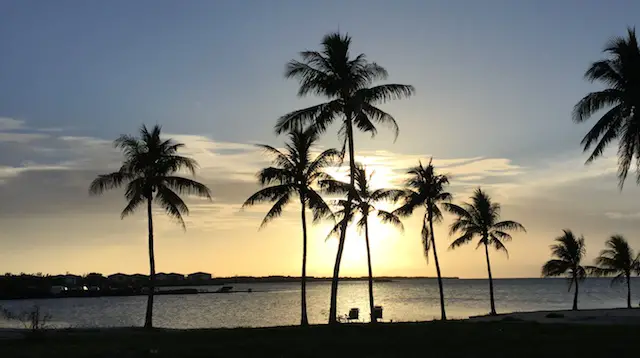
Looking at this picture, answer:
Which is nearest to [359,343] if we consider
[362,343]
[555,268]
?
[362,343]

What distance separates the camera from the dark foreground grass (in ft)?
67.9

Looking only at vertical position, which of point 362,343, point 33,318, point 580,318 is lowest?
point 580,318

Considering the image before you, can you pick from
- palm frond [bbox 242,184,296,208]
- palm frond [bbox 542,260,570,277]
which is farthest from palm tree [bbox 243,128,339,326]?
palm frond [bbox 542,260,570,277]

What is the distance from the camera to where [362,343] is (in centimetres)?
2333

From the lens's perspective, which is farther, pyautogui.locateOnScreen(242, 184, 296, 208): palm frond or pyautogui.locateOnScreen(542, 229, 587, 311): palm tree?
pyautogui.locateOnScreen(542, 229, 587, 311): palm tree

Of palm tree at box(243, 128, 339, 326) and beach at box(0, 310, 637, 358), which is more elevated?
palm tree at box(243, 128, 339, 326)

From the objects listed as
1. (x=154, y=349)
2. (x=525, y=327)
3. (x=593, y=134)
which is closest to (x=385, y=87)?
(x=593, y=134)

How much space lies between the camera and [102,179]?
39.2 m

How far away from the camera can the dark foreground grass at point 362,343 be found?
2070 centimetres

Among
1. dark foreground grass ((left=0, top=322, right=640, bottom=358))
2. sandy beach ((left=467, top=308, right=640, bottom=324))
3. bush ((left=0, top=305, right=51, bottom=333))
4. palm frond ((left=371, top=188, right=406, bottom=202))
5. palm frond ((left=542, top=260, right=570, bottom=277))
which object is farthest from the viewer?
palm frond ((left=542, top=260, right=570, bottom=277))

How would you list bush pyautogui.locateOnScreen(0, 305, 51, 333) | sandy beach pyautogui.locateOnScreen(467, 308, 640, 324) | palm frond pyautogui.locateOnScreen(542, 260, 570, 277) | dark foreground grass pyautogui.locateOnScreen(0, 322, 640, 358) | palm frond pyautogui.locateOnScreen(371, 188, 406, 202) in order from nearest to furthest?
dark foreground grass pyautogui.locateOnScreen(0, 322, 640, 358)
bush pyautogui.locateOnScreen(0, 305, 51, 333)
sandy beach pyautogui.locateOnScreen(467, 308, 640, 324)
palm frond pyautogui.locateOnScreen(371, 188, 406, 202)
palm frond pyautogui.locateOnScreen(542, 260, 570, 277)

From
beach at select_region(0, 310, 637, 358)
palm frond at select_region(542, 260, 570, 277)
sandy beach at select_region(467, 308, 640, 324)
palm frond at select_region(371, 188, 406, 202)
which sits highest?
palm frond at select_region(371, 188, 406, 202)

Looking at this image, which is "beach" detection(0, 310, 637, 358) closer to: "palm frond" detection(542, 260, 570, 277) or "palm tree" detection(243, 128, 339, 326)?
"palm tree" detection(243, 128, 339, 326)

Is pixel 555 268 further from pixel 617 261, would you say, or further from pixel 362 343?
pixel 362 343
